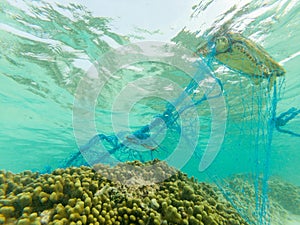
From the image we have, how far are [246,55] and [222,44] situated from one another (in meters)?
0.76

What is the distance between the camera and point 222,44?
516cm

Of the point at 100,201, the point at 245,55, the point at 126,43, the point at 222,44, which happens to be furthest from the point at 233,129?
the point at 100,201

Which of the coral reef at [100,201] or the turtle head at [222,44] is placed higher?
the turtle head at [222,44]

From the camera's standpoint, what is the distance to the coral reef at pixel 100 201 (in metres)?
2.36

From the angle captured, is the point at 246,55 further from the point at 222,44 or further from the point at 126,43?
the point at 126,43

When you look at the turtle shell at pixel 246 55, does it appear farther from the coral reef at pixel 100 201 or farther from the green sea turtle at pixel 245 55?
the coral reef at pixel 100 201

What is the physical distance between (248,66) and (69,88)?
12710mm

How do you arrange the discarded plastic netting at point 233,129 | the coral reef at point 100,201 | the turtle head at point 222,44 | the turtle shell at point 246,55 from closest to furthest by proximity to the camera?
the coral reef at point 100,201 → the discarded plastic netting at point 233,129 → the turtle shell at point 246,55 → the turtle head at point 222,44

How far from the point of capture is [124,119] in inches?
786

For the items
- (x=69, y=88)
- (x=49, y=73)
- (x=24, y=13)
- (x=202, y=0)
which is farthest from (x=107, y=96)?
(x=202, y=0)

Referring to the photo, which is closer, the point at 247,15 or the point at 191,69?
the point at 247,15

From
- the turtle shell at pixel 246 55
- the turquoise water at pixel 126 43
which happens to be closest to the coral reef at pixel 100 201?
the turquoise water at pixel 126 43

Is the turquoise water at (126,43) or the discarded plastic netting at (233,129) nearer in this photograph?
the discarded plastic netting at (233,129)

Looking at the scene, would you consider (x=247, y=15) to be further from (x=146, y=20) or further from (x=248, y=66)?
(x=146, y=20)
